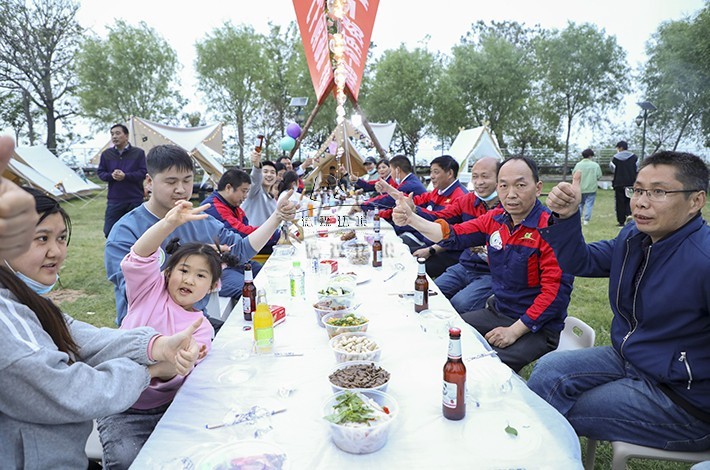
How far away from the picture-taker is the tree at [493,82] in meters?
25.7

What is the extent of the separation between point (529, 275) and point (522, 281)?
2.5 inches

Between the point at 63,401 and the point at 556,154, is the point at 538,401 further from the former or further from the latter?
the point at 556,154

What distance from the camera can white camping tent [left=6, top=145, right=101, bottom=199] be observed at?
12914 millimetres

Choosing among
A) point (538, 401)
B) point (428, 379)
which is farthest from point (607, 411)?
point (428, 379)

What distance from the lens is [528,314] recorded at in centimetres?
259

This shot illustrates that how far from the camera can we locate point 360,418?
3.97 ft

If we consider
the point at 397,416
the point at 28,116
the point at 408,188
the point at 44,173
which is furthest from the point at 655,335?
the point at 28,116

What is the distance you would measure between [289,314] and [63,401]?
1283 mm

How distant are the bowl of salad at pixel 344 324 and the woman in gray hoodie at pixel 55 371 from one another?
2.12 feet

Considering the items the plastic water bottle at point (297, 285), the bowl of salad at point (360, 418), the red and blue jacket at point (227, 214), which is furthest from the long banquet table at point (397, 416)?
the red and blue jacket at point (227, 214)

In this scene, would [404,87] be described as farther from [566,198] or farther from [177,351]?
[177,351]

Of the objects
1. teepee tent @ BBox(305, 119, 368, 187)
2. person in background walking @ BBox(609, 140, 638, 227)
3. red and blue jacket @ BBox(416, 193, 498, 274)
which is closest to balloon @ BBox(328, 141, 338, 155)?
teepee tent @ BBox(305, 119, 368, 187)

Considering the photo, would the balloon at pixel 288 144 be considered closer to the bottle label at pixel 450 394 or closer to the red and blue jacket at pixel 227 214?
the red and blue jacket at pixel 227 214

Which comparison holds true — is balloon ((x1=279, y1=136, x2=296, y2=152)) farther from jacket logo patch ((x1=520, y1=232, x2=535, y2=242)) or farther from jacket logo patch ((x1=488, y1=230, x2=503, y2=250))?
jacket logo patch ((x1=520, y1=232, x2=535, y2=242))
